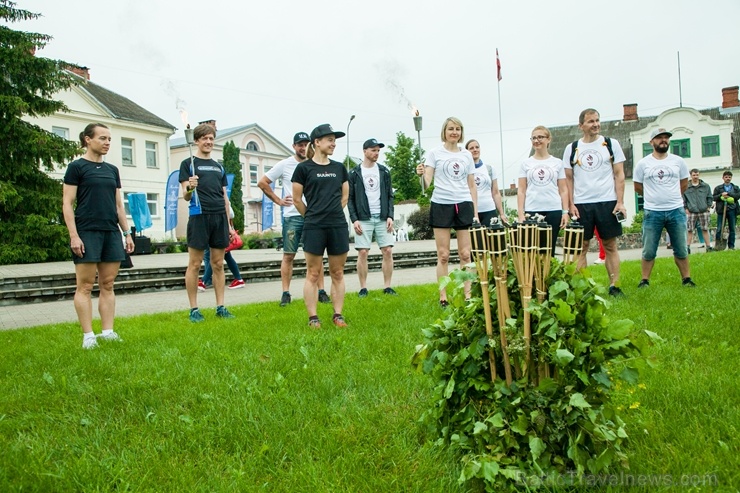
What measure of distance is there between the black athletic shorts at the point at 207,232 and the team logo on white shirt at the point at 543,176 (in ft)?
12.6

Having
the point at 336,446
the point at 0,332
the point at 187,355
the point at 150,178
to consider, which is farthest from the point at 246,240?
the point at 336,446

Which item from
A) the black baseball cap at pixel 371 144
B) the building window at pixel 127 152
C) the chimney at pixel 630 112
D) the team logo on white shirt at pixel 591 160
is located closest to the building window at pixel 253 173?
the building window at pixel 127 152

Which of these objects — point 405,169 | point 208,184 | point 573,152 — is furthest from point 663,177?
point 405,169

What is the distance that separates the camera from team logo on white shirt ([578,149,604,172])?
7.27 m

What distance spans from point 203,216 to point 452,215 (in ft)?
9.53

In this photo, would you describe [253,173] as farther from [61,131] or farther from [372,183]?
[372,183]

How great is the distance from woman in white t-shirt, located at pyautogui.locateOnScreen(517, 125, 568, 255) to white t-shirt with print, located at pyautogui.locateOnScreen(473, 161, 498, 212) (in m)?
1.12

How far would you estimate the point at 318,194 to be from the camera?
20.5 ft

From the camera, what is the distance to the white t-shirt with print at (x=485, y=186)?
344 inches

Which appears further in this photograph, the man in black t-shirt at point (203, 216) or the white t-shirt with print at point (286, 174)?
the white t-shirt with print at point (286, 174)

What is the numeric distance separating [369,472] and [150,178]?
4066cm

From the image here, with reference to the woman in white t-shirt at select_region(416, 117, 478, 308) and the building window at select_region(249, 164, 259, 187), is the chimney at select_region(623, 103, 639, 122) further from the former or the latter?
the woman in white t-shirt at select_region(416, 117, 478, 308)

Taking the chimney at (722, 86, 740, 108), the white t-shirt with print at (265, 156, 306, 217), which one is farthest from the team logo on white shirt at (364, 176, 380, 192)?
the chimney at (722, 86, 740, 108)

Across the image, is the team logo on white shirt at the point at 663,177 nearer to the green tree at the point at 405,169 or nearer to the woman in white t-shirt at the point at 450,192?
the woman in white t-shirt at the point at 450,192
